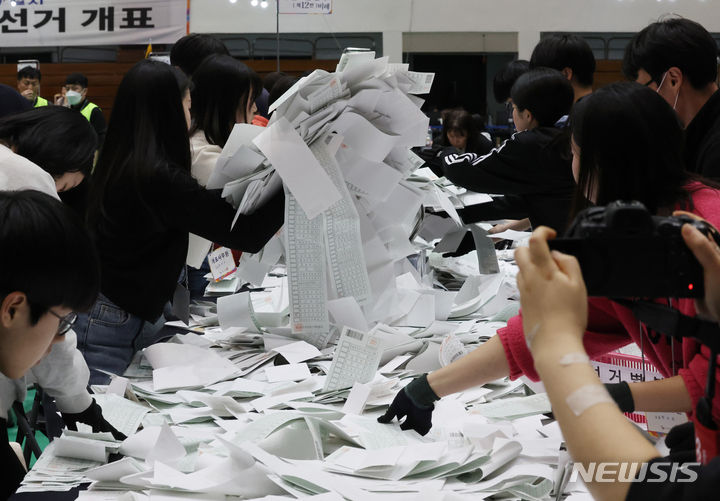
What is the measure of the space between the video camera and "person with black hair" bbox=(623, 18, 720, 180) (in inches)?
41.7

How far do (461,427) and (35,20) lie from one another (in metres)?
6.99

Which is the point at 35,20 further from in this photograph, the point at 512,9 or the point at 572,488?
the point at 572,488

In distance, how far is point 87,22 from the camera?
23.7 ft

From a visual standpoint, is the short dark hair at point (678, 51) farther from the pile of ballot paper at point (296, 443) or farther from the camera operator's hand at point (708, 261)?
the camera operator's hand at point (708, 261)

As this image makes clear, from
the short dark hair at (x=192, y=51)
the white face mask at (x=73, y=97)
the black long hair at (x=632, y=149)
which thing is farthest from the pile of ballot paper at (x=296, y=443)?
the white face mask at (x=73, y=97)

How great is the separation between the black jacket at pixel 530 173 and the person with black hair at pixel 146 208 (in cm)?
73

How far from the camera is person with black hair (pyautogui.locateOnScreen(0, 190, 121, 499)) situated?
103cm

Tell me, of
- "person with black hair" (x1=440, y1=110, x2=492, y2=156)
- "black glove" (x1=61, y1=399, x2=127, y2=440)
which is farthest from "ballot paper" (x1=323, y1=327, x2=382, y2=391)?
"person with black hair" (x1=440, y1=110, x2=492, y2=156)

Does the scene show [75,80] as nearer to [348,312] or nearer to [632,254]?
[348,312]

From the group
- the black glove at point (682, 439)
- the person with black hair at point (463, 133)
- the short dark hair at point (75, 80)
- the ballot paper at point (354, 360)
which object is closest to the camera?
the black glove at point (682, 439)

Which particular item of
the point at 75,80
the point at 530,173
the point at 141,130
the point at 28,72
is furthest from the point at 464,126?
the point at 28,72

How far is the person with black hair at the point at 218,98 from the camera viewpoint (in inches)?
86.7

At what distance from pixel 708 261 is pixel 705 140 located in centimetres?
113

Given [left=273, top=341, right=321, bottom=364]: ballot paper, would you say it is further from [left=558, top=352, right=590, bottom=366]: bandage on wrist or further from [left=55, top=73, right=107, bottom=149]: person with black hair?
[left=55, top=73, right=107, bottom=149]: person with black hair
